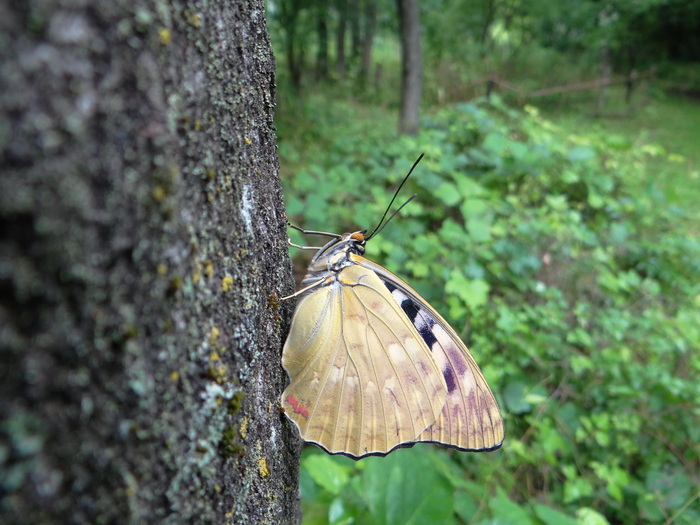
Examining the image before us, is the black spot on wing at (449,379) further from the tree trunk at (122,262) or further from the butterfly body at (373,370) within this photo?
the tree trunk at (122,262)

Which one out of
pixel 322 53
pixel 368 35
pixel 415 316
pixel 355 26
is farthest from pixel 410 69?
pixel 368 35

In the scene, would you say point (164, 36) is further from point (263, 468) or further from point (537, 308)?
point (537, 308)

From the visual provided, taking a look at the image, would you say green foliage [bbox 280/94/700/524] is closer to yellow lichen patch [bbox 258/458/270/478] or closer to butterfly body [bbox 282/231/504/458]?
butterfly body [bbox 282/231/504/458]

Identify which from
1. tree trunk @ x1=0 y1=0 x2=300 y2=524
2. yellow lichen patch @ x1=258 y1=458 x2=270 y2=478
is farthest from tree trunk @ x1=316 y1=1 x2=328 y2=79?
yellow lichen patch @ x1=258 y1=458 x2=270 y2=478

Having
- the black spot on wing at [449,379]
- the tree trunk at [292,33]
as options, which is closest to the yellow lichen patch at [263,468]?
the black spot on wing at [449,379]

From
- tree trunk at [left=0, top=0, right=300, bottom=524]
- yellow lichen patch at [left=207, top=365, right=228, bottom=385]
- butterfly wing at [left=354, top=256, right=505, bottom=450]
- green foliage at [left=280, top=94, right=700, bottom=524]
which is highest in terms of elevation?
tree trunk at [left=0, top=0, right=300, bottom=524]

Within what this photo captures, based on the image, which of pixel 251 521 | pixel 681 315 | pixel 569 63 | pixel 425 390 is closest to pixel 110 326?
pixel 251 521

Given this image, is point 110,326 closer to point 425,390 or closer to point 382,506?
point 425,390

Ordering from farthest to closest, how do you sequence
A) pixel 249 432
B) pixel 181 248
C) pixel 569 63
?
pixel 569 63 → pixel 249 432 → pixel 181 248
